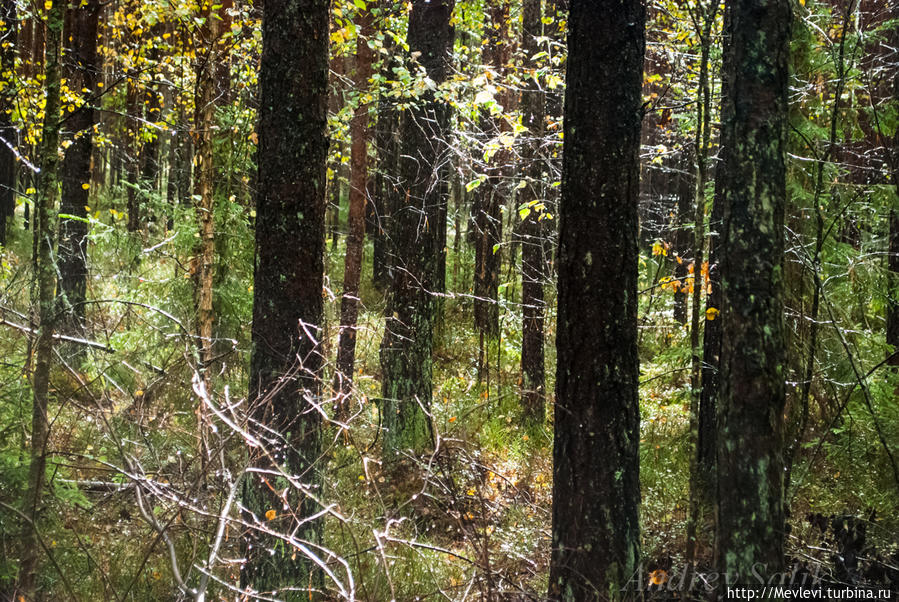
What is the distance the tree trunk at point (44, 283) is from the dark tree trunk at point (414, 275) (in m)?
4.34

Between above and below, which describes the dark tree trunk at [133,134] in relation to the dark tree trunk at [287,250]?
above

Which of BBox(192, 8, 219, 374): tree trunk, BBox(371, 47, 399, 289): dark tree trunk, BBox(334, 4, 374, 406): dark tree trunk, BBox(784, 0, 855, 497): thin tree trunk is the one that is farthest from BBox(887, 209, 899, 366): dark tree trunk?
BBox(192, 8, 219, 374): tree trunk

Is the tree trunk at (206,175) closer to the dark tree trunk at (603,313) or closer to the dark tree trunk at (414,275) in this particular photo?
the dark tree trunk at (414,275)

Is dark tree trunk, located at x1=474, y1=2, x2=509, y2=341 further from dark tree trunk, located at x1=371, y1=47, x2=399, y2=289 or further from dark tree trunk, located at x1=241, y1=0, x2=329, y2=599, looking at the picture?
dark tree trunk, located at x1=241, y1=0, x2=329, y2=599

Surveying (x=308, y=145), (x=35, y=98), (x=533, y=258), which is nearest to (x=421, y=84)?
(x=308, y=145)

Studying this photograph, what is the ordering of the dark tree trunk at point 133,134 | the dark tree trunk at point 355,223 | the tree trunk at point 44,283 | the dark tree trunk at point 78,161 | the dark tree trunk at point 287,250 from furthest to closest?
the dark tree trunk at point 133,134 < the dark tree trunk at point 78,161 < the dark tree trunk at point 355,223 < the dark tree trunk at point 287,250 < the tree trunk at point 44,283

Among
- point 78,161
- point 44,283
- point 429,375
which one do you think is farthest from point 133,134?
point 44,283

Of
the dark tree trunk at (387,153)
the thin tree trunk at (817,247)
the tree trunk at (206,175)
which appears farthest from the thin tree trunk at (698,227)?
the tree trunk at (206,175)

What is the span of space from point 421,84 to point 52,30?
369 centimetres

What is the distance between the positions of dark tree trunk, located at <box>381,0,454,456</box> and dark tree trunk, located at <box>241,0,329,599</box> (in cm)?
354

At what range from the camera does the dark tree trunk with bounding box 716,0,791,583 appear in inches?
157

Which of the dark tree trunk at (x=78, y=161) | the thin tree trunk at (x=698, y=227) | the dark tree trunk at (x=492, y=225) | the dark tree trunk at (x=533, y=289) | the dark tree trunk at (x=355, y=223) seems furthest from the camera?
the dark tree trunk at (x=492, y=225)

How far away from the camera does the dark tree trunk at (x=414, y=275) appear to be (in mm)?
8688

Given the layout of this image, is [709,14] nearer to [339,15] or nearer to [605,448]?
Result: [339,15]
